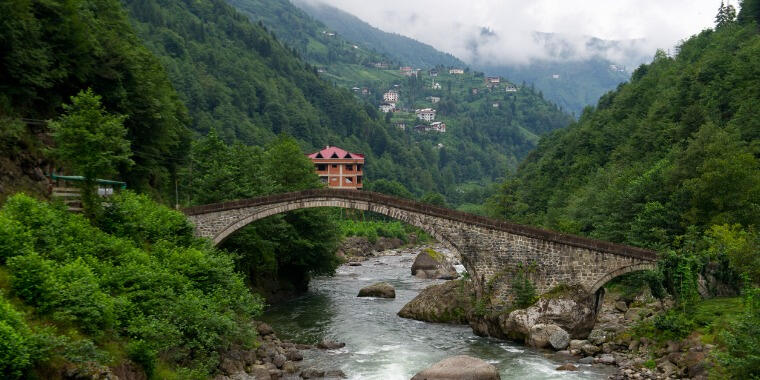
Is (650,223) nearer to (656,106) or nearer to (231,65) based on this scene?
(656,106)

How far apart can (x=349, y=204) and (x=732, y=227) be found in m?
18.7

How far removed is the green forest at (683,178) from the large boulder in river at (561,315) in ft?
9.62

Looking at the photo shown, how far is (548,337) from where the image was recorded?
26969 mm

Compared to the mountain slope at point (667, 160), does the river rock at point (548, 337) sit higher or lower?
lower

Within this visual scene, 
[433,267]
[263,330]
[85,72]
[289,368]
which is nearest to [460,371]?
[289,368]

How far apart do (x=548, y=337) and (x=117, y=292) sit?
1780 cm

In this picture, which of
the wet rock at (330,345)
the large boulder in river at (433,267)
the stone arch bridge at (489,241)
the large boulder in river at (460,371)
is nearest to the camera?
the large boulder in river at (460,371)

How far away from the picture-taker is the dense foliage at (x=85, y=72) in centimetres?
2784

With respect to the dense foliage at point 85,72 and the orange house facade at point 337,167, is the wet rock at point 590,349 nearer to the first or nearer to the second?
the dense foliage at point 85,72

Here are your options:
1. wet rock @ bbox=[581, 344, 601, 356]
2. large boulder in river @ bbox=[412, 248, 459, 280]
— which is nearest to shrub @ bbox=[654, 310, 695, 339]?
wet rock @ bbox=[581, 344, 601, 356]

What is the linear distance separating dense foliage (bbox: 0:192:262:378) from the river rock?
12.4 meters

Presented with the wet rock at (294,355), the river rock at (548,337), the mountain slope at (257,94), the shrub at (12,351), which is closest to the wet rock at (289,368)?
the wet rock at (294,355)

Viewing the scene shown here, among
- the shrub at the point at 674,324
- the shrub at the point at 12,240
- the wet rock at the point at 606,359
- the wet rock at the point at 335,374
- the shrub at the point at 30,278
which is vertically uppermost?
the shrub at the point at 12,240

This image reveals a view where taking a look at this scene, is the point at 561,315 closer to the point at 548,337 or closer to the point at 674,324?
the point at 548,337
